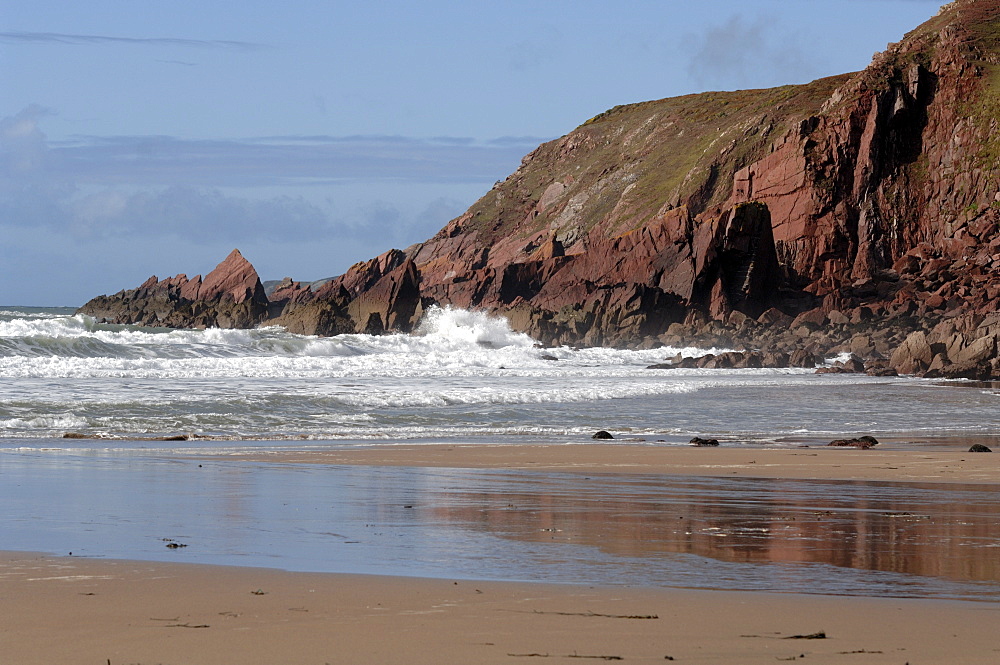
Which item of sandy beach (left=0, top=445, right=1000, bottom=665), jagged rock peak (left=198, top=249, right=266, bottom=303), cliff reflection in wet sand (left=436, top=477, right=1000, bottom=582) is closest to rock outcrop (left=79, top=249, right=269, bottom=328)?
jagged rock peak (left=198, top=249, right=266, bottom=303)

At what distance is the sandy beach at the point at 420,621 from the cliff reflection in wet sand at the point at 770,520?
1310 mm

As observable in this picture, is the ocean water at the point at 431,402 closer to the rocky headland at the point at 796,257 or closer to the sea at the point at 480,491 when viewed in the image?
the sea at the point at 480,491

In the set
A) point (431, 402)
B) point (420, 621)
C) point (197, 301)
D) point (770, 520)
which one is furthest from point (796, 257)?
point (420, 621)

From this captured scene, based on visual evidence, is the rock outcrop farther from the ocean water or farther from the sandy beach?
the sandy beach

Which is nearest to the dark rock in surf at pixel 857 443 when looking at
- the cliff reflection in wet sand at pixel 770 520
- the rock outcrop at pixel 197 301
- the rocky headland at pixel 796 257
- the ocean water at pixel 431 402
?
the ocean water at pixel 431 402

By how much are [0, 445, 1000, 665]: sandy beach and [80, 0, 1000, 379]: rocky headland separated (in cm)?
3573

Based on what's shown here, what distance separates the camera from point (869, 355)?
43.1 meters

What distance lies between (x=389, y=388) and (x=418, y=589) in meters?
18.9

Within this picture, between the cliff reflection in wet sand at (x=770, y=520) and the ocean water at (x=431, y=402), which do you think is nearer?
the cliff reflection in wet sand at (x=770, y=520)

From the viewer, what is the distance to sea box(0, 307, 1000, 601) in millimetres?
6289

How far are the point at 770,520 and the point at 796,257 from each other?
61136 mm

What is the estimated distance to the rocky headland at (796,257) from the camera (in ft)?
183

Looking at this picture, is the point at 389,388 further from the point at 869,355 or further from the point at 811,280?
the point at 811,280

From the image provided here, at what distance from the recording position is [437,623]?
4.64 meters
